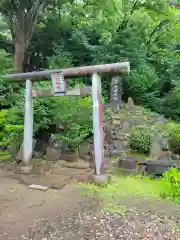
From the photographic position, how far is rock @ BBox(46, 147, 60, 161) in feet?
21.9

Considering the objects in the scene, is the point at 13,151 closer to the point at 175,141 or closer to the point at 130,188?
the point at 130,188

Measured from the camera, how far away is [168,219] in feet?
13.1

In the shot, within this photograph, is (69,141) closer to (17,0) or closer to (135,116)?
(135,116)

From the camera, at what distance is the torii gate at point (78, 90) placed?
5473 millimetres

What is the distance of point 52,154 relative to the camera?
671 cm

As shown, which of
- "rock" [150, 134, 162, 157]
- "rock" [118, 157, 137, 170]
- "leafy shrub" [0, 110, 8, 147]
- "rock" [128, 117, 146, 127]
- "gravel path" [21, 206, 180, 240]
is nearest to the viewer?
"gravel path" [21, 206, 180, 240]

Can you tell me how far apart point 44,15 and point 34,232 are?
31.2 feet

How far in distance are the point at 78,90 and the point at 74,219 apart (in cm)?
276

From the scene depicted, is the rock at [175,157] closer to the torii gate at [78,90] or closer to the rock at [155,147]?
the rock at [155,147]

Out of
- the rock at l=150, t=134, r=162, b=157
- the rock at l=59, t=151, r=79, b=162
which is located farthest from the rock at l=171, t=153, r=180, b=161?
the rock at l=59, t=151, r=79, b=162

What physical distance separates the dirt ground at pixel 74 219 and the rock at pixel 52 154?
65.6 inches

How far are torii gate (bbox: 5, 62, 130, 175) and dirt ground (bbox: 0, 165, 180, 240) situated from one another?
1180 millimetres

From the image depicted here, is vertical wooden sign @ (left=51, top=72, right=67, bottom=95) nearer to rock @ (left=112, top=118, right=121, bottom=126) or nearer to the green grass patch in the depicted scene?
the green grass patch

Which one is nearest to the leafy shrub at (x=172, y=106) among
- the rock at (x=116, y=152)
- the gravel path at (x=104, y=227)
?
the rock at (x=116, y=152)
